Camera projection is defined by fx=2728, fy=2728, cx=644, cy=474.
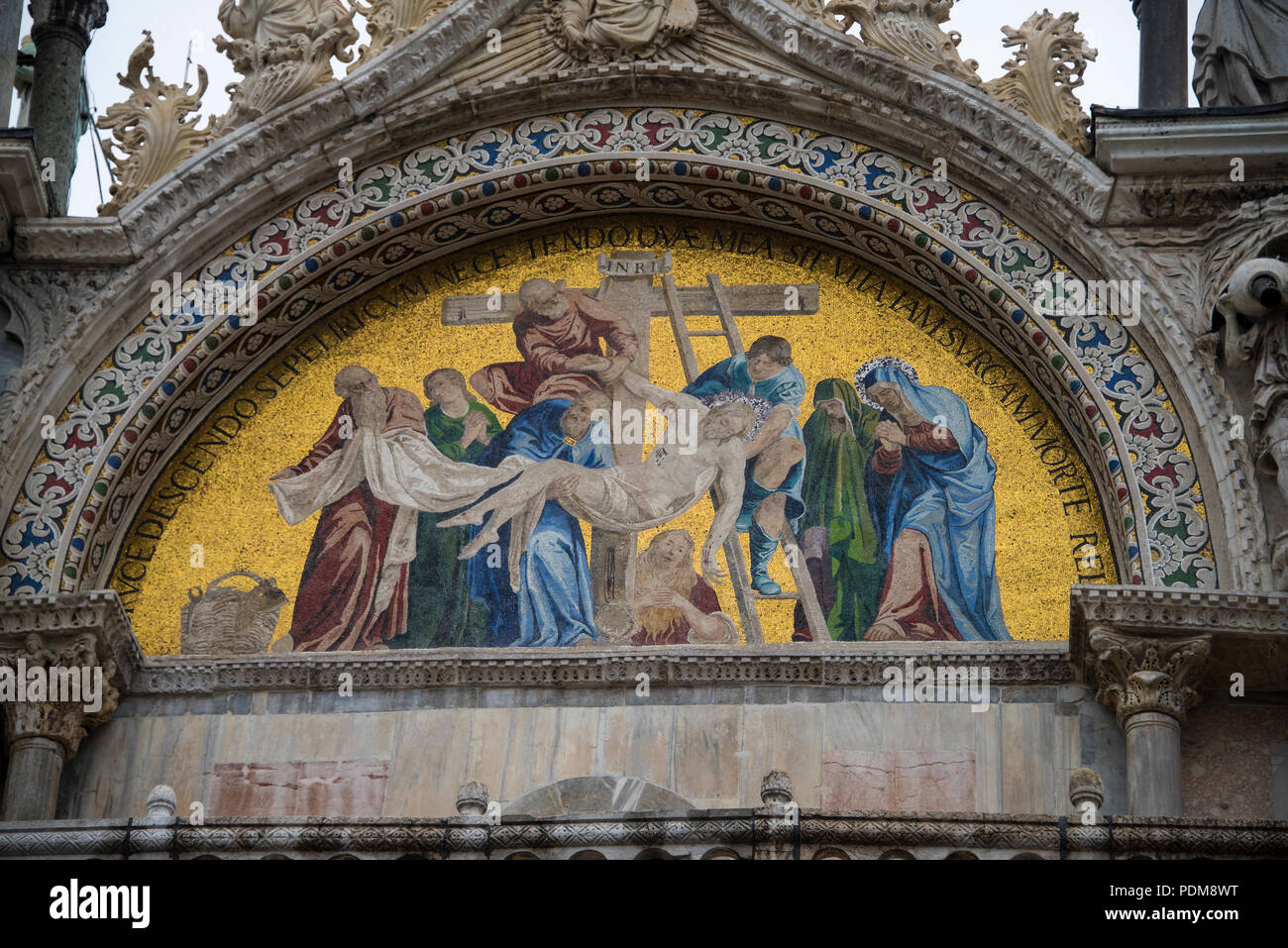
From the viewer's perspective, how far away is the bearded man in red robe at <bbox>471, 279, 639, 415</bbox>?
46.6 ft

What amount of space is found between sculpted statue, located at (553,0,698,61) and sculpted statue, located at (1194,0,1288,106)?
2703 millimetres

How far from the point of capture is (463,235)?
Result: 1468cm

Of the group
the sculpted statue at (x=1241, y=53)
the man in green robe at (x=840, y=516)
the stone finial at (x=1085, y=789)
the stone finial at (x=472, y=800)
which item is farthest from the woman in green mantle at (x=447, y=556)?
the sculpted statue at (x=1241, y=53)

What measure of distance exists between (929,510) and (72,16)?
568 centimetres

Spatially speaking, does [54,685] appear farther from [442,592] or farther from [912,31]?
[912,31]

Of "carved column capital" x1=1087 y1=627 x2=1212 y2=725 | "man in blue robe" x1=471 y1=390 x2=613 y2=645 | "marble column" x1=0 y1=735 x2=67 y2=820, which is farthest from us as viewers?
"man in blue robe" x1=471 y1=390 x2=613 y2=645

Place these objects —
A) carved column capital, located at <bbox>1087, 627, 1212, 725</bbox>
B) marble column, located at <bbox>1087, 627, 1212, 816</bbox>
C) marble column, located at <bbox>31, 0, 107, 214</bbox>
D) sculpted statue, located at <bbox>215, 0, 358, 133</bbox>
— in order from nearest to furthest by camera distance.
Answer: marble column, located at <bbox>1087, 627, 1212, 816</bbox>
carved column capital, located at <bbox>1087, 627, 1212, 725</bbox>
sculpted statue, located at <bbox>215, 0, 358, 133</bbox>
marble column, located at <bbox>31, 0, 107, 214</bbox>

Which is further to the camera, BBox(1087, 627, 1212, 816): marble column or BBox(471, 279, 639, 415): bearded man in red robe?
BBox(471, 279, 639, 415): bearded man in red robe

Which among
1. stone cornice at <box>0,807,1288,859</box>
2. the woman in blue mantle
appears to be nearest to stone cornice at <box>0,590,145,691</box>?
stone cornice at <box>0,807,1288,859</box>

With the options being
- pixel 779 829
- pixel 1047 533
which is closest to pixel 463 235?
pixel 1047 533

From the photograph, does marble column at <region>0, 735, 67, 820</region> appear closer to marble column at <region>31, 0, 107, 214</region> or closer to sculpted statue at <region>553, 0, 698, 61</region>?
marble column at <region>31, 0, 107, 214</region>

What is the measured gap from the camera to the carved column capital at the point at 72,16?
15.4 meters

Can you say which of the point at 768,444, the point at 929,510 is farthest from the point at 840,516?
the point at 768,444

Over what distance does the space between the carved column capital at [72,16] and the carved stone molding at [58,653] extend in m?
3.90
